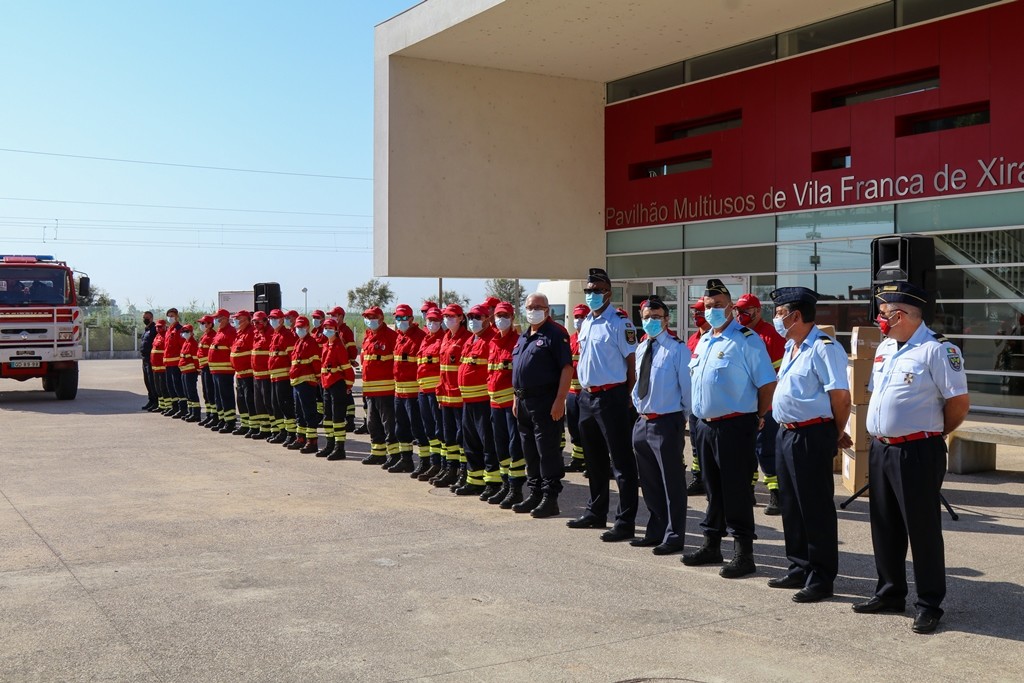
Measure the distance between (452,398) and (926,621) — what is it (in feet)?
20.0

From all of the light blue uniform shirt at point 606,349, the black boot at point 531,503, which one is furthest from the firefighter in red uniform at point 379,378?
the light blue uniform shirt at point 606,349

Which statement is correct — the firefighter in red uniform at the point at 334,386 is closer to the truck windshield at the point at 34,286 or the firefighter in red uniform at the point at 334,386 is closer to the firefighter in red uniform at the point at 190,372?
the firefighter in red uniform at the point at 190,372

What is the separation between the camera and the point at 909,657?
524 centimetres

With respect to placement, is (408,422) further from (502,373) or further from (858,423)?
(858,423)

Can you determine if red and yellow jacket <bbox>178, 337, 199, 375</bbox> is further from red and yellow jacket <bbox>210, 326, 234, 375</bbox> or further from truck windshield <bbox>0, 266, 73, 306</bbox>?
truck windshield <bbox>0, 266, 73, 306</bbox>

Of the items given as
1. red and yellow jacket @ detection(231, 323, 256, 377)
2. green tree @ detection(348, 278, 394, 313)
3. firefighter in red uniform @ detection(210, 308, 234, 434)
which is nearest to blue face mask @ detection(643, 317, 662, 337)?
red and yellow jacket @ detection(231, 323, 256, 377)

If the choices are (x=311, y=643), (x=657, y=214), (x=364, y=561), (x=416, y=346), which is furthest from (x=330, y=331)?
(x=657, y=214)

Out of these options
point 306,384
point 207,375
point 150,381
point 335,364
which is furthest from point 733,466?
point 150,381

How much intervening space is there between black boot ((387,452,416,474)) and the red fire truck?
46.8ft

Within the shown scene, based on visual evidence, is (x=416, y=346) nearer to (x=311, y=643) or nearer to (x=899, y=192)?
(x=311, y=643)

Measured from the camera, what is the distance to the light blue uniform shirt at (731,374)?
278 inches

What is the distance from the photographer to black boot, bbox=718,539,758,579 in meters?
6.97

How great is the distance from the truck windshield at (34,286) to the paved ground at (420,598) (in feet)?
47.1

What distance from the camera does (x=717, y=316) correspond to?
7.31 meters
